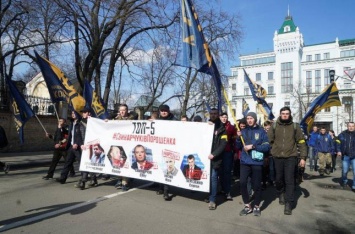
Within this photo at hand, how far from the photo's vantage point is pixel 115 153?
7297mm

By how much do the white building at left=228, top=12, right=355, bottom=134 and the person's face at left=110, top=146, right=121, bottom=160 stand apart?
6159 cm

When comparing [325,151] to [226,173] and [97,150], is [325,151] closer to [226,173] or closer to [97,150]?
[226,173]

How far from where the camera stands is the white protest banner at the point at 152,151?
19.9 feet

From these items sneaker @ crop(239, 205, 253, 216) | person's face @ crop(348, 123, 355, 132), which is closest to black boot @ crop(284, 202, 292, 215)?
sneaker @ crop(239, 205, 253, 216)

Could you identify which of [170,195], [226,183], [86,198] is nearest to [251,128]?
[226,183]

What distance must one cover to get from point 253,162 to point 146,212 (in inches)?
82.3

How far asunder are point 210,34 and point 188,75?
474 centimetres

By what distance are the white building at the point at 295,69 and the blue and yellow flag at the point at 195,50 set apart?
202 feet

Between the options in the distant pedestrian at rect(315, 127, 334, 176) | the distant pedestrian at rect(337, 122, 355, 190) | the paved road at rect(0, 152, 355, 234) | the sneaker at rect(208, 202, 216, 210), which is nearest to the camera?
the paved road at rect(0, 152, 355, 234)

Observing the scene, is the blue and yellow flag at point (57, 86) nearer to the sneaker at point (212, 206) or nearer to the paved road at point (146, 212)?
the paved road at point (146, 212)

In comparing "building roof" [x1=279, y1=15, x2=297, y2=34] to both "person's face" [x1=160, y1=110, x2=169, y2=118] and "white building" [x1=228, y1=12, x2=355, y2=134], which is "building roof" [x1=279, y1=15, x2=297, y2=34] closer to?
"white building" [x1=228, y1=12, x2=355, y2=134]

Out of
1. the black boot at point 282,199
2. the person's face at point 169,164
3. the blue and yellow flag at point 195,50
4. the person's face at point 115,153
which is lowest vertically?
the black boot at point 282,199

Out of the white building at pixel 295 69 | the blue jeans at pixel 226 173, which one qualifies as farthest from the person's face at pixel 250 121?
the white building at pixel 295 69

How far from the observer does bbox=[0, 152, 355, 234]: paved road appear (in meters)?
4.65
